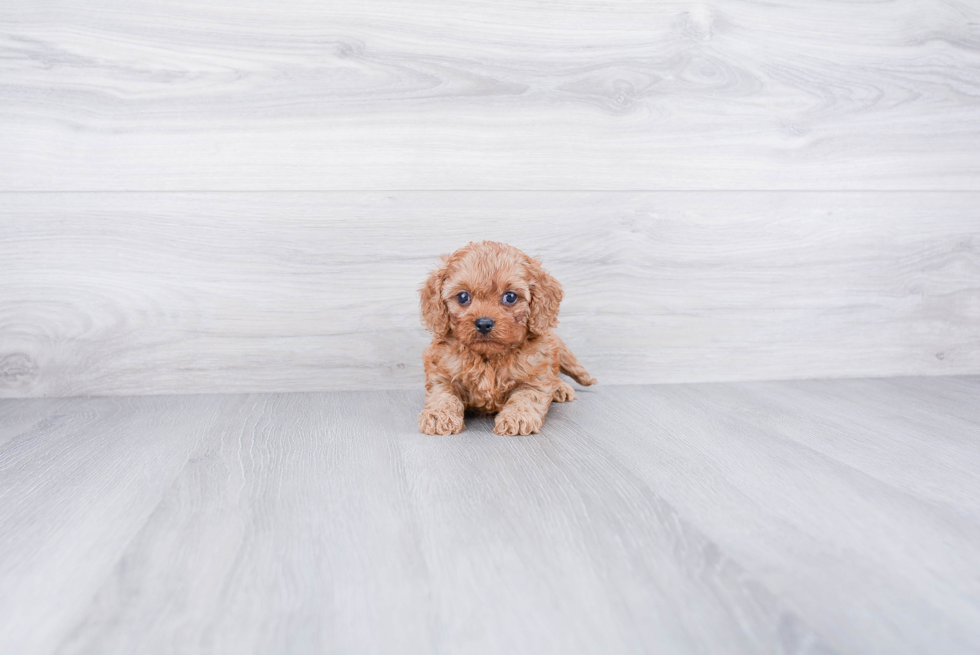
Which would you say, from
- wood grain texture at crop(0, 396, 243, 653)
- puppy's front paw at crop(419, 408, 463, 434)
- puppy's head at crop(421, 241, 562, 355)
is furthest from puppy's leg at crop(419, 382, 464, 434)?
wood grain texture at crop(0, 396, 243, 653)

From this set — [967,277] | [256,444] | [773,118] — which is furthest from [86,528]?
[967,277]

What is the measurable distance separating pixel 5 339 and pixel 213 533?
3.59 feet

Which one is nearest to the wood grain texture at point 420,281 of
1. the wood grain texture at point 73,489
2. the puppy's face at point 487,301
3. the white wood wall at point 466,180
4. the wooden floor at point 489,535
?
the white wood wall at point 466,180

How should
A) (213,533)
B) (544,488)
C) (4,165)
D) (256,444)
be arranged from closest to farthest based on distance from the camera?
(213,533)
(544,488)
(256,444)
(4,165)

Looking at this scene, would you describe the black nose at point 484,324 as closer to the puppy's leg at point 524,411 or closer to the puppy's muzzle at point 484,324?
the puppy's muzzle at point 484,324

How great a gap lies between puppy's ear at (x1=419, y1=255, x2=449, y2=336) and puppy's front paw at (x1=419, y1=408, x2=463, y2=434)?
16 centimetres

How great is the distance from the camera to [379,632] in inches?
24.1

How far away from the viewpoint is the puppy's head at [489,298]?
4.07 ft

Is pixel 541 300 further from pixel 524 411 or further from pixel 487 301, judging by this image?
pixel 524 411

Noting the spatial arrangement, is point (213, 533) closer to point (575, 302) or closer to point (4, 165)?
point (575, 302)

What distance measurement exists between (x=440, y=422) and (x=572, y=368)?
1.43ft

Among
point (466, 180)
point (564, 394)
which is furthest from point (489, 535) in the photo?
point (466, 180)

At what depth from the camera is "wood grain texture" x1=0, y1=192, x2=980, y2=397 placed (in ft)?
5.11

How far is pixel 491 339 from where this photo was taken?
1242 mm
